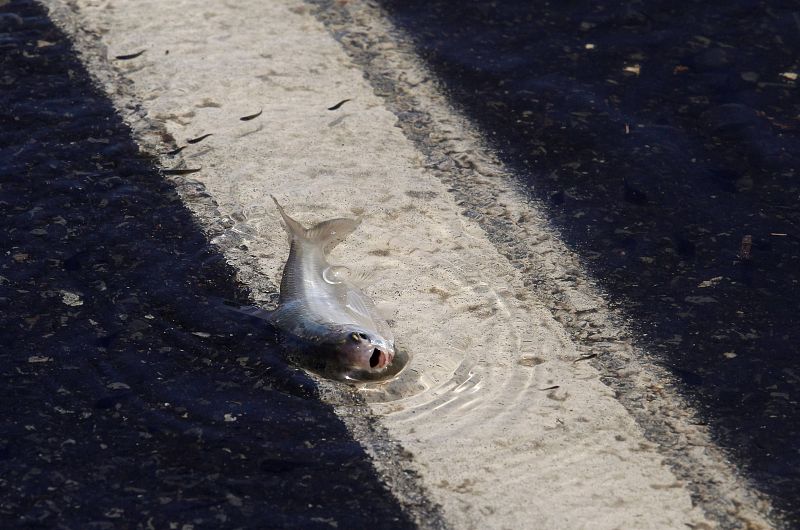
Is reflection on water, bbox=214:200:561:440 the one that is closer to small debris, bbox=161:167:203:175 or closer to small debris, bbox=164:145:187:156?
small debris, bbox=161:167:203:175

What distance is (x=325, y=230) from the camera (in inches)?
154

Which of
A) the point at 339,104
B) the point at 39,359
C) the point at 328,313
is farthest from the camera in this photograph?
the point at 339,104

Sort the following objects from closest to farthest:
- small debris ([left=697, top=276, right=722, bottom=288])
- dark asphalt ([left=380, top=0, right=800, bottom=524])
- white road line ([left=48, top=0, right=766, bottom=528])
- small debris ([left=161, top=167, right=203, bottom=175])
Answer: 1. white road line ([left=48, top=0, right=766, bottom=528])
2. dark asphalt ([left=380, top=0, right=800, bottom=524])
3. small debris ([left=697, top=276, right=722, bottom=288])
4. small debris ([left=161, top=167, right=203, bottom=175])

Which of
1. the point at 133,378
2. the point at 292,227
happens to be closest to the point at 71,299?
the point at 133,378

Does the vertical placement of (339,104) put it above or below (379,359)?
above

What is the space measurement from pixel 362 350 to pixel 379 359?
0.21 feet

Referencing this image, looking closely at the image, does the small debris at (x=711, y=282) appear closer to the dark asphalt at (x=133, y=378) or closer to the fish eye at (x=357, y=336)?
the fish eye at (x=357, y=336)

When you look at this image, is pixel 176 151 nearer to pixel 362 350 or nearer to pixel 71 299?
pixel 71 299

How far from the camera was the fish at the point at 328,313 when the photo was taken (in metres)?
3.29

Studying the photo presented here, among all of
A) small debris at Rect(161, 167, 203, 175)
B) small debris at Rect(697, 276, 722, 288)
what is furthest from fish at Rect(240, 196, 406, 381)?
small debris at Rect(697, 276, 722, 288)

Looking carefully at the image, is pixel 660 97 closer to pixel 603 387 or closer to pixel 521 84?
pixel 521 84

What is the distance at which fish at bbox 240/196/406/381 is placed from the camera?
329 centimetres

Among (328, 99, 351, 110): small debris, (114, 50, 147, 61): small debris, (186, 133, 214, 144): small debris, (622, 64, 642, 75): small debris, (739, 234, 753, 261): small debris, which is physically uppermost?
(114, 50, 147, 61): small debris

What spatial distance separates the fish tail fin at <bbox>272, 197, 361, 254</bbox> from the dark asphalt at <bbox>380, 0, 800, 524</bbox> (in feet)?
2.69
